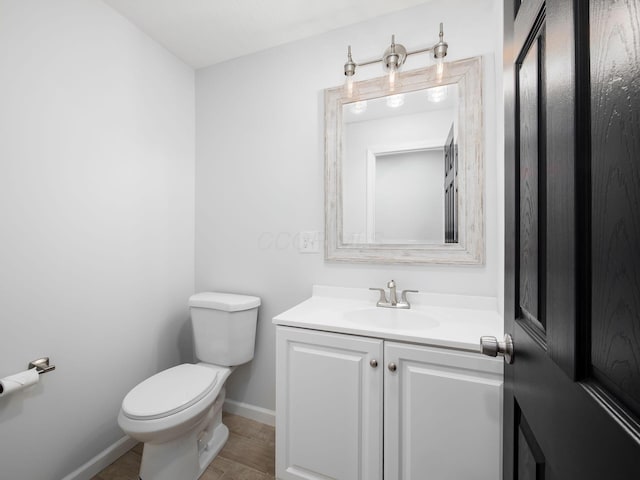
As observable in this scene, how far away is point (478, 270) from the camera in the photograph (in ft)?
4.58

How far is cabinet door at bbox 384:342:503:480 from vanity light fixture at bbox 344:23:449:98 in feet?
4.29

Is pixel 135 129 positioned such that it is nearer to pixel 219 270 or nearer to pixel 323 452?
pixel 219 270

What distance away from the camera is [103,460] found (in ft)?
4.80

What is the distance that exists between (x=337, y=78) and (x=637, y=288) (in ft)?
5.60

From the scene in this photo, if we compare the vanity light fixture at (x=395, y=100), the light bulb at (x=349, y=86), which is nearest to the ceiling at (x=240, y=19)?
the light bulb at (x=349, y=86)

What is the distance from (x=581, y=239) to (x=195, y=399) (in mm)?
1492

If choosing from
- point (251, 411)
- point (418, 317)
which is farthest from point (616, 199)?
point (251, 411)

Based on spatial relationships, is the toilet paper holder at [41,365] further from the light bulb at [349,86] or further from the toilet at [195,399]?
the light bulb at [349,86]

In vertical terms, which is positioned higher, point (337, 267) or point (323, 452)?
point (337, 267)

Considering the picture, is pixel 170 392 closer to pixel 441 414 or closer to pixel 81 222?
pixel 81 222

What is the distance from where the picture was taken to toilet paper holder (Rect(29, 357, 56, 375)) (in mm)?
1207

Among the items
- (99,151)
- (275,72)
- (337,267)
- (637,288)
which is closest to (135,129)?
(99,151)

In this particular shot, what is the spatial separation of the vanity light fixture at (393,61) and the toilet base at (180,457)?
77.1 inches

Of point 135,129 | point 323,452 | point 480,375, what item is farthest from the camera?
point 135,129
